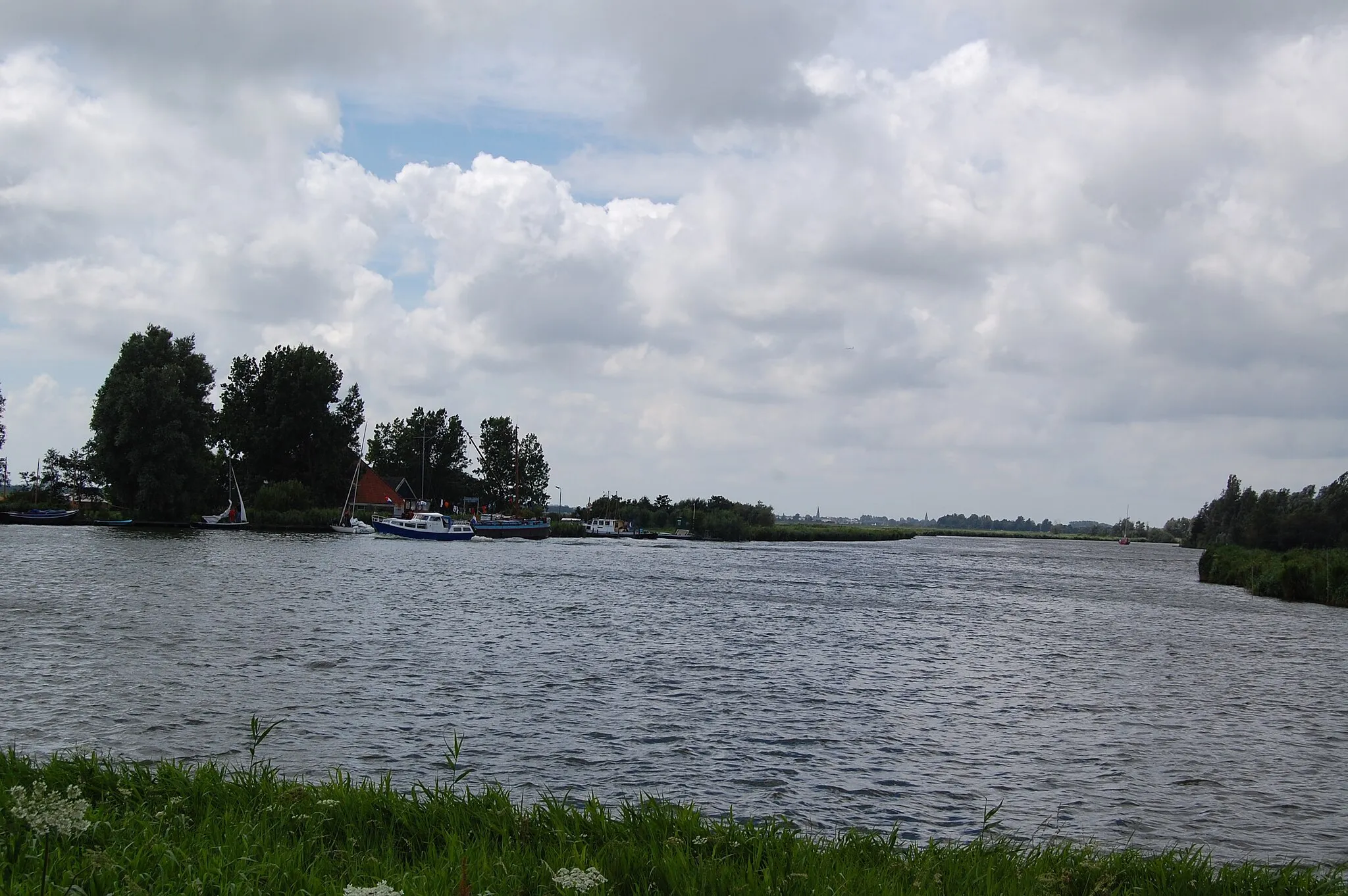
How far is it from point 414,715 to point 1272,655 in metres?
30.0

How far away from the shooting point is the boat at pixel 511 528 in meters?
134

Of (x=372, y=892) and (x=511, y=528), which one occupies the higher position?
(x=372, y=892)

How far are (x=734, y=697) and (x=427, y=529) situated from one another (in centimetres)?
9972

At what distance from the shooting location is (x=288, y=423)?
118m

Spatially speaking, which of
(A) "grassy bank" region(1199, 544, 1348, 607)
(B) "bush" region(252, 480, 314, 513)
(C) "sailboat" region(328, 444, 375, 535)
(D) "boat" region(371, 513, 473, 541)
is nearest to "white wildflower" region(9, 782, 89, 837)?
(A) "grassy bank" region(1199, 544, 1348, 607)

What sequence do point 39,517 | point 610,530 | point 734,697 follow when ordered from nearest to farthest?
1. point 734,697
2. point 39,517
3. point 610,530

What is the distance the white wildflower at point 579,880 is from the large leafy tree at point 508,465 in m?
167

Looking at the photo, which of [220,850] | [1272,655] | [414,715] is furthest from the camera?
[1272,655]

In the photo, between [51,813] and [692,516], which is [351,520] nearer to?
[692,516]

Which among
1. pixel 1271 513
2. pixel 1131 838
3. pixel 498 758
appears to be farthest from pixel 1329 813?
pixel 1271 513

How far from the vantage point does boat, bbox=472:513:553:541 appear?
134125mm

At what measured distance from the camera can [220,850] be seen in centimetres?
802

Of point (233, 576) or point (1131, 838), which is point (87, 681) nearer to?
point (1131, 838)

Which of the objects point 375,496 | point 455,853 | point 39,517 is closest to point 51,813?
point 455,853
